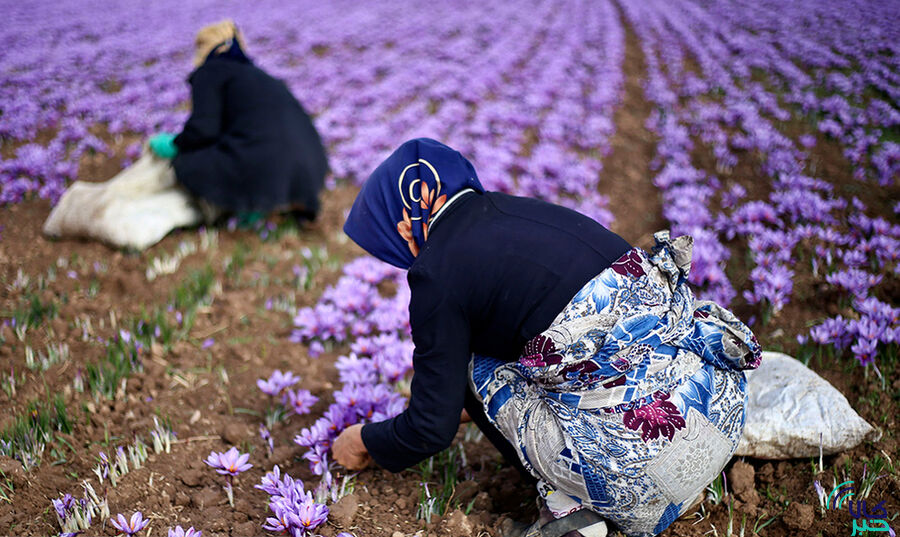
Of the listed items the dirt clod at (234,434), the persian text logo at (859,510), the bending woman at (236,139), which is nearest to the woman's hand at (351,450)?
the dirt clod at (234,434)

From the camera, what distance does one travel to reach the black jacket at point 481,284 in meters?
1.47

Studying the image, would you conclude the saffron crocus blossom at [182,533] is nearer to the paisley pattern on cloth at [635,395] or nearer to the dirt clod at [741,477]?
the paisley pattern on cloth at [635,395]


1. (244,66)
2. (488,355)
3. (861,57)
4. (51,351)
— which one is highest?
(244,66)

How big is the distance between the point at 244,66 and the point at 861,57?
620cm

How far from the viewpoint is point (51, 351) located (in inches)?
101

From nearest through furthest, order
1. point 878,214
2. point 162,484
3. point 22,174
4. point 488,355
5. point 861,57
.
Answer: point 488,355
point 162,484
point 878,214
point 22,174
point 861,57

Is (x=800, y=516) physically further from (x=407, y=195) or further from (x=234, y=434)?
(x=234, y=434)

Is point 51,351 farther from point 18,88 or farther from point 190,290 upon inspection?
point 18,88

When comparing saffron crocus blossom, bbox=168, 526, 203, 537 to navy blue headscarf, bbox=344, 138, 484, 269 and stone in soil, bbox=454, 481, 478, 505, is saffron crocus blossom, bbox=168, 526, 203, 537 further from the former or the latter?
navy blue headscarf, bbox=344, 138, 484, 269

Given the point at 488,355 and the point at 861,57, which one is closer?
the point at 488,355

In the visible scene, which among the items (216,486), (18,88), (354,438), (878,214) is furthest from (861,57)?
(18,88)

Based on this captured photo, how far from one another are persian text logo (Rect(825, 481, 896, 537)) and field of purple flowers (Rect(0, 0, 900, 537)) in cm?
4

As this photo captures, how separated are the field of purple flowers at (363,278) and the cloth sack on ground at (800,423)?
0.08m

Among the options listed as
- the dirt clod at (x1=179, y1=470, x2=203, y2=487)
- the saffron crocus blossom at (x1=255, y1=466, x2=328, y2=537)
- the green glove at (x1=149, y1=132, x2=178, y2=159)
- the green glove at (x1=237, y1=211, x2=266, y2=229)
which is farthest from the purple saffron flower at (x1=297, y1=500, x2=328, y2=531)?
the green glove at (x1=149, y1=132, x2=178, y2=159)
